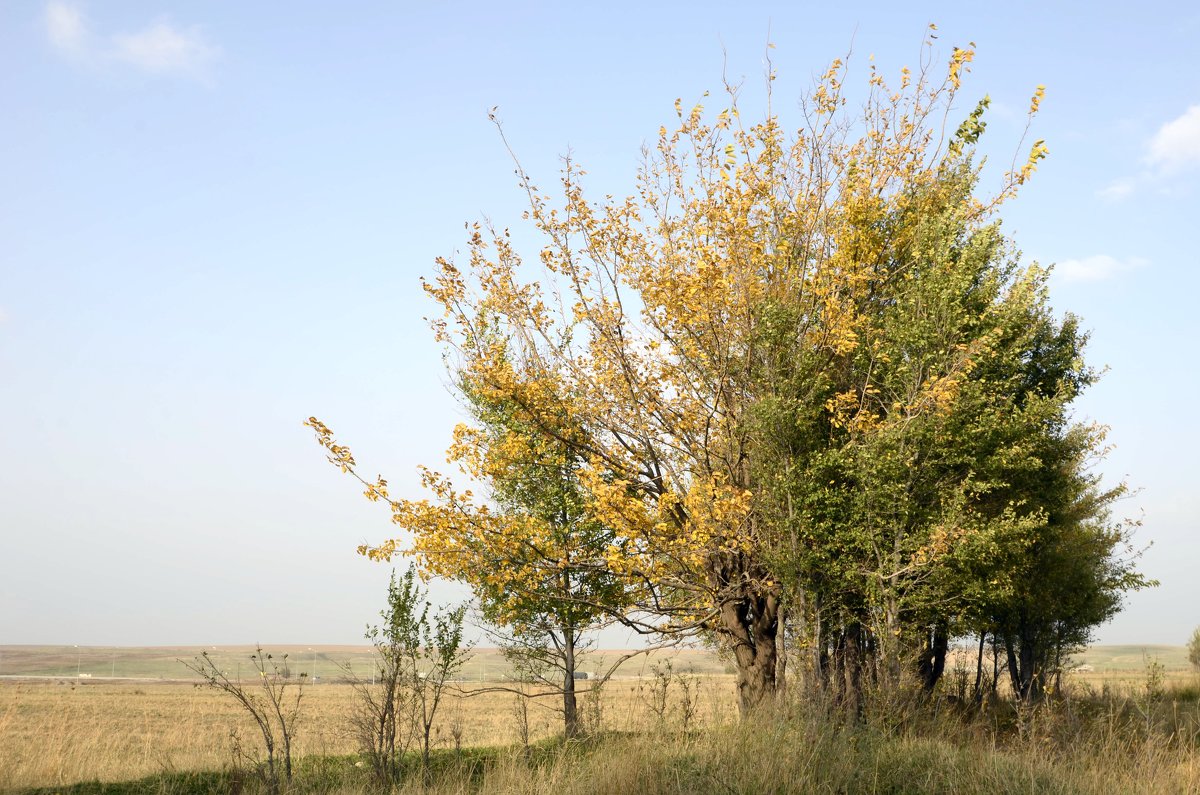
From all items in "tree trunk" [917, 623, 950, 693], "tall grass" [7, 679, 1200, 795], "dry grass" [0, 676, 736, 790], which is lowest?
"dry grass" [0, 676, 736, 790]

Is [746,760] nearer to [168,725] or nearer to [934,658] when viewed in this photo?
[934,658]

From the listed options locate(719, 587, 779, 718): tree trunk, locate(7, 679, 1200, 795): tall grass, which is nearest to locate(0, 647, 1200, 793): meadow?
locate(7, 679, 1200, 795): tall grass

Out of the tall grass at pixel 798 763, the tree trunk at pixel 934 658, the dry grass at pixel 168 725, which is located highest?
the tall grass at pixel 798 763

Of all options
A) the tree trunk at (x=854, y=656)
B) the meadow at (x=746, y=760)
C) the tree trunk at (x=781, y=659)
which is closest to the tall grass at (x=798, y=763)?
the meadow at (x=746, y=760)

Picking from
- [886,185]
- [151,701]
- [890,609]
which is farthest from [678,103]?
[151,701]

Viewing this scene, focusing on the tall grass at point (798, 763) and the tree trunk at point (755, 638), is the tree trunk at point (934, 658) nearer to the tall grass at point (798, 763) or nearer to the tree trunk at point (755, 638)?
the tree trunk at point (755, 638)

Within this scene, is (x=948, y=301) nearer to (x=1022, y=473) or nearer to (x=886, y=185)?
(x=886, y=185)

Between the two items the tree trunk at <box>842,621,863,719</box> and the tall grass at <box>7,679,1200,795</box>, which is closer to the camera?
the tall grass at <box>7,679,1200,795</box>

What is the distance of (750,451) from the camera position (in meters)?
16.5

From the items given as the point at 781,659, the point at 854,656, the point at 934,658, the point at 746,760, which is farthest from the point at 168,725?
the point at 746,760

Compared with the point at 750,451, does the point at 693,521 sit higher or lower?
lower

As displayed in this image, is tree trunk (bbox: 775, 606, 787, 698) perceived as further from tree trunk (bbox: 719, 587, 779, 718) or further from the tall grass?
the tall grass

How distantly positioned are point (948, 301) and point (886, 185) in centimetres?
259

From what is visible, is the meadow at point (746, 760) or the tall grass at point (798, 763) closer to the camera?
the tall grass at point (798, 763)
